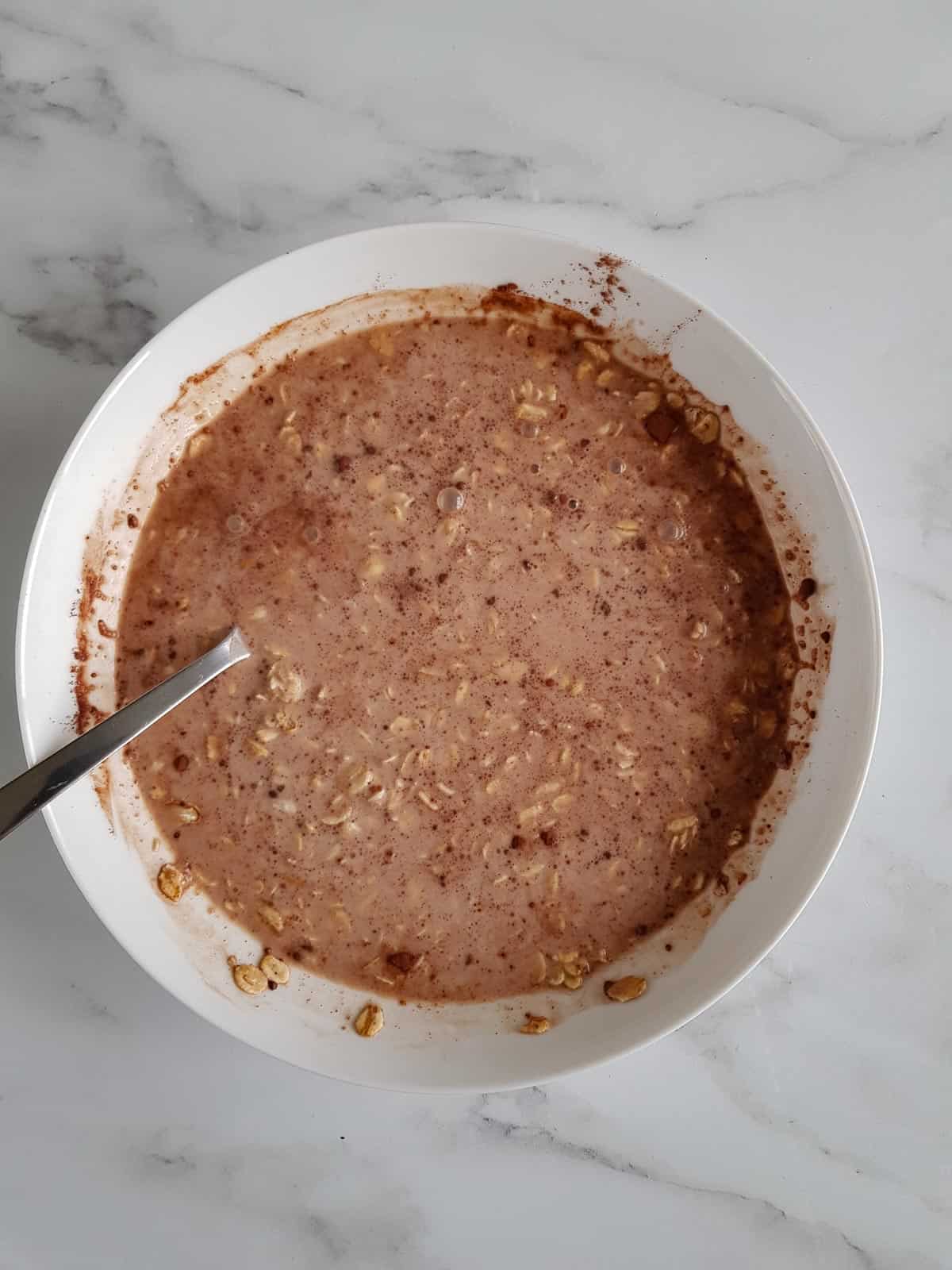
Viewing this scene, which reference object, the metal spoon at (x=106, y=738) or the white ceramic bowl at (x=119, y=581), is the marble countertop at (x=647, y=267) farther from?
the metal spoon at (x=106, y=738)

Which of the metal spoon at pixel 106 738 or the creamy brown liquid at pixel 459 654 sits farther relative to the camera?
the creamy brown liquid at pixel 459 654

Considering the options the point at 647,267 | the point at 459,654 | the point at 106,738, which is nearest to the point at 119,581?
the point at 106,738

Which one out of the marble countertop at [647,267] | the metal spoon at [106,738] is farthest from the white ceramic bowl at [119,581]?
the marble countertop at [647,267]

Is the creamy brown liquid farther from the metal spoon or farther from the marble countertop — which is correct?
the marble countertop

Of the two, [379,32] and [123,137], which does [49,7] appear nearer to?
[123,137]

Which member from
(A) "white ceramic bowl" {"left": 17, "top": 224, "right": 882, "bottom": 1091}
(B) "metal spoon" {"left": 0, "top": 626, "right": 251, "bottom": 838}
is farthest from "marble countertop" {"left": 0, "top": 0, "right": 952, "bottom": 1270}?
(B) "metal spoon" {"left": 0, "top": 626, "right": 251, "bottom": 838}

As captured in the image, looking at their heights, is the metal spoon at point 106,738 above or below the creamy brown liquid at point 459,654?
below

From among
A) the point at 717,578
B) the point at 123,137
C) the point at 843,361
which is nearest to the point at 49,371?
the point at 123,137
